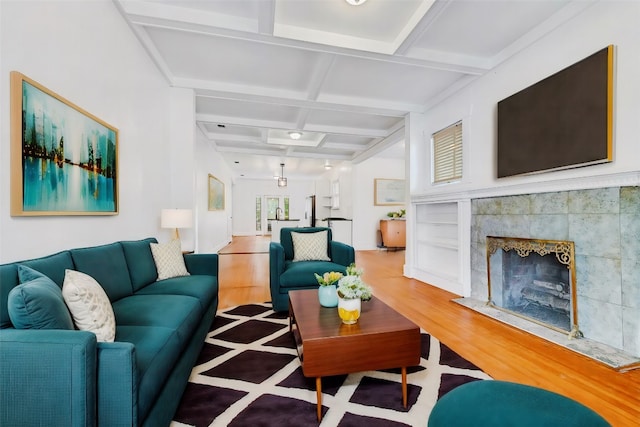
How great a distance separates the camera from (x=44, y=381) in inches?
35.8

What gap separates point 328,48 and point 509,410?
3111 millimetres

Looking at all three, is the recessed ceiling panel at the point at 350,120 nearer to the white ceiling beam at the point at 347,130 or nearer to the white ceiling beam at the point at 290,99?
the white ceiling beam at the point at 347,130

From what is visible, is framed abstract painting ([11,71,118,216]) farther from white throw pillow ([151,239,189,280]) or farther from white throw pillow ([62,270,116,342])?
white throw pillow ([62,270,116,342])

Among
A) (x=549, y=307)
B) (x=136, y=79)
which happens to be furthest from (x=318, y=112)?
(x=549, y=307)

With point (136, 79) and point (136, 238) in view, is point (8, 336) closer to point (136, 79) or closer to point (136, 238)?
point (136, 238)

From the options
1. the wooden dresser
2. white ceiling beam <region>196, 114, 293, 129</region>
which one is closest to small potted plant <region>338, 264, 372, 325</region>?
white ceiling beam <region>196, 114, 293, 129</region>

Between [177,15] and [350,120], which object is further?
[350,120]

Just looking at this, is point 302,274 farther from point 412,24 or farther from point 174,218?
point 412,24

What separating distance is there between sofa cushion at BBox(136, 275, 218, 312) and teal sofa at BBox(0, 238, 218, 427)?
13.2 inches

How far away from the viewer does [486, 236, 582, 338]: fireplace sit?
2.41m

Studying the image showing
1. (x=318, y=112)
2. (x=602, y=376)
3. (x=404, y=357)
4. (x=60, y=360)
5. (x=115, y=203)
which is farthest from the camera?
(x=318, y=112)

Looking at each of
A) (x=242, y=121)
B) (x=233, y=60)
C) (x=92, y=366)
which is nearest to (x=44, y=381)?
(x=92, y=366)

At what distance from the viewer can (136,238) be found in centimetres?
284

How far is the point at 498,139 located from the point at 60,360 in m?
3.85
